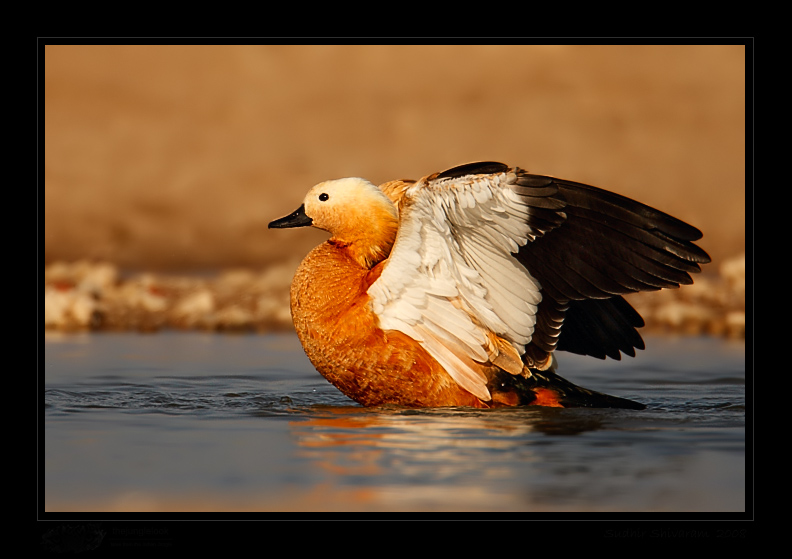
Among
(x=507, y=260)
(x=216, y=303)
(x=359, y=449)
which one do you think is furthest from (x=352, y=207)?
(x=216, y=303)

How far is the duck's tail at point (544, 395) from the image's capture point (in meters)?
5.86

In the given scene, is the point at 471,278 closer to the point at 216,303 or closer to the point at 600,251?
the point at 600,251

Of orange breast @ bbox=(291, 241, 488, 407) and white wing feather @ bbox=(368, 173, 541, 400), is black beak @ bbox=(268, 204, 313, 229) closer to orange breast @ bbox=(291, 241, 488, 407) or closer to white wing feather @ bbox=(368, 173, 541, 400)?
orange breast @ bbox=(291, 241, 488, 407)

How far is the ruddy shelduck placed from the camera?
5.37 meters

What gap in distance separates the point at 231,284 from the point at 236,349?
180cm

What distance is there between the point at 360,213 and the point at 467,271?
837 mm

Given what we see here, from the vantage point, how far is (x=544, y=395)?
591cm

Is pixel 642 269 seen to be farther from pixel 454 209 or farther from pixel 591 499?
pixel 591 499

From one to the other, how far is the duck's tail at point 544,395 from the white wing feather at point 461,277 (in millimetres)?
108

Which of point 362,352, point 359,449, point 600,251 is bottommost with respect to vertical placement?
point 359,449

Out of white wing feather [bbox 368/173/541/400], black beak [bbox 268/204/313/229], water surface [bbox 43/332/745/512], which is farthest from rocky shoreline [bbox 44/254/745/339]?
white wing feather [bbox 368/173/541/400]

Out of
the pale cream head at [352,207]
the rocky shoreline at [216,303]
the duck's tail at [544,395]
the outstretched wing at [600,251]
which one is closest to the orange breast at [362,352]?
the duck's tail at [544,395]
